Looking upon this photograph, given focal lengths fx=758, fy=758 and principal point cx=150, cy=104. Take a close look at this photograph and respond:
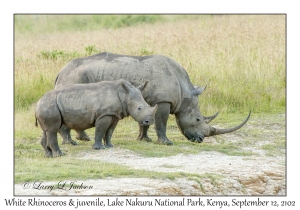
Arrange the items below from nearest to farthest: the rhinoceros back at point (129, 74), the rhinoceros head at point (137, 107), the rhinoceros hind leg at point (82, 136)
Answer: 1. the rhinoceros head at point (137, 107)
2. the rhinoceros back at point (129, 74)
3. the rhinoceros hind leg at point (82, 136)

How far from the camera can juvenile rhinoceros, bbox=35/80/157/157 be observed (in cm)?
1299

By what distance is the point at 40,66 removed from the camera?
801 inches

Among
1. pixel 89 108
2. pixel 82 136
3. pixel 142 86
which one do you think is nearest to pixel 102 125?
pixel 89 108

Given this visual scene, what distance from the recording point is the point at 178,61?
21094 mm

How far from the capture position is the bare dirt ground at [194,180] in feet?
35.2

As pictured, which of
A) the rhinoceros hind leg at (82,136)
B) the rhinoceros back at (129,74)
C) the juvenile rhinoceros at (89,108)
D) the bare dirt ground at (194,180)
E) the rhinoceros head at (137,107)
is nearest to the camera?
the bare dirt ground at (194,180)

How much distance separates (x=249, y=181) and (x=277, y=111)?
6739 millimetres

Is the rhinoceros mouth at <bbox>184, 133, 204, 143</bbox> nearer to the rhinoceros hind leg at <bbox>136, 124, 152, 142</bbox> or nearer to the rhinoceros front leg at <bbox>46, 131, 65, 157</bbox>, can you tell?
the rhinoceros hind leg at <bbox>136, 124, 152, 142</bbox>

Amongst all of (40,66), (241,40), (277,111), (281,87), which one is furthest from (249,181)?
(241,40)

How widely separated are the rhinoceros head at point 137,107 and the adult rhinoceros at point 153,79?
48.2 inches

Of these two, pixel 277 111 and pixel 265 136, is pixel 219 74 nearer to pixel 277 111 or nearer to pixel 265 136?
pixel 277 111

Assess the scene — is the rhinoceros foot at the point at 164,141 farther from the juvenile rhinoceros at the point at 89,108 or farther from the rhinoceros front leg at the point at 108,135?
the juvenile rhinoceros at the point at 89,108

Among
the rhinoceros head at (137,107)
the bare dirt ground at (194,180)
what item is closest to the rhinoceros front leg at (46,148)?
the bare dirt ground at (194,180)

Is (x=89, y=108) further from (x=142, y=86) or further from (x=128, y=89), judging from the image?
(x=142, y=86)
